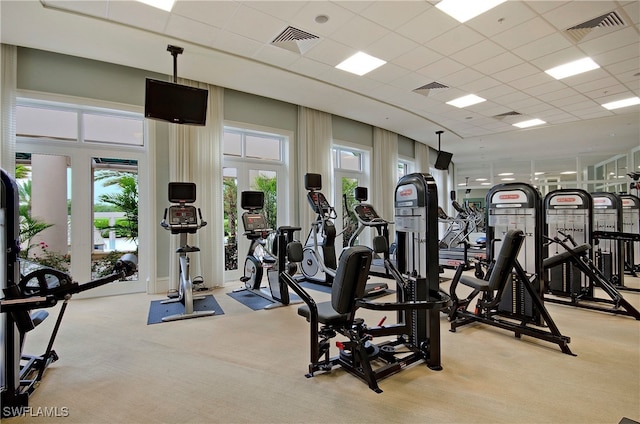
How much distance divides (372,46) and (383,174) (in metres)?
4.77

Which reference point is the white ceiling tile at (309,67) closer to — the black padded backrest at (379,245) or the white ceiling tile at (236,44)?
the white ceiling tile at (236,44)

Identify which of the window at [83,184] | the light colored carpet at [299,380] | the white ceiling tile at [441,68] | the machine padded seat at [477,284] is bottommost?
the light colored carpet at [299,380]

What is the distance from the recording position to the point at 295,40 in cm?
439

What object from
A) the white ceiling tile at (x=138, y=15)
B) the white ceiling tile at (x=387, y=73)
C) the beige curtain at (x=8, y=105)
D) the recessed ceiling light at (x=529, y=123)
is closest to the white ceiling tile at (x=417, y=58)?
the white ceiling tile at (x=387, y=73)

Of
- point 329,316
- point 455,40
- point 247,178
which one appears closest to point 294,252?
point 329,316

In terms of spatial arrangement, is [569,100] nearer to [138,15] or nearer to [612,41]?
[612,41]

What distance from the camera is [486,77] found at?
17.8ft

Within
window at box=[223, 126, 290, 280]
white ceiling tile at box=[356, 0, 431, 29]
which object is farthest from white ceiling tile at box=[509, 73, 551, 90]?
window at box=[223, 126, 290, 280]

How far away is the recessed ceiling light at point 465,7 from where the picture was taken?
349 cm

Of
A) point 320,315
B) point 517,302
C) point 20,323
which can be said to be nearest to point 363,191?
point 517,302

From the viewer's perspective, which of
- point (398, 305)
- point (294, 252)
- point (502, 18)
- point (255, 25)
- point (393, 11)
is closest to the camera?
point (398, 305)

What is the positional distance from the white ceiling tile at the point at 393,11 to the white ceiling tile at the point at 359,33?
11 centimetres

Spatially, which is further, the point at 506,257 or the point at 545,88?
the point at 545,88

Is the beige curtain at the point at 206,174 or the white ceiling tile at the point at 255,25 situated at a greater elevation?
the white ceiling tile at the point at 255,25
